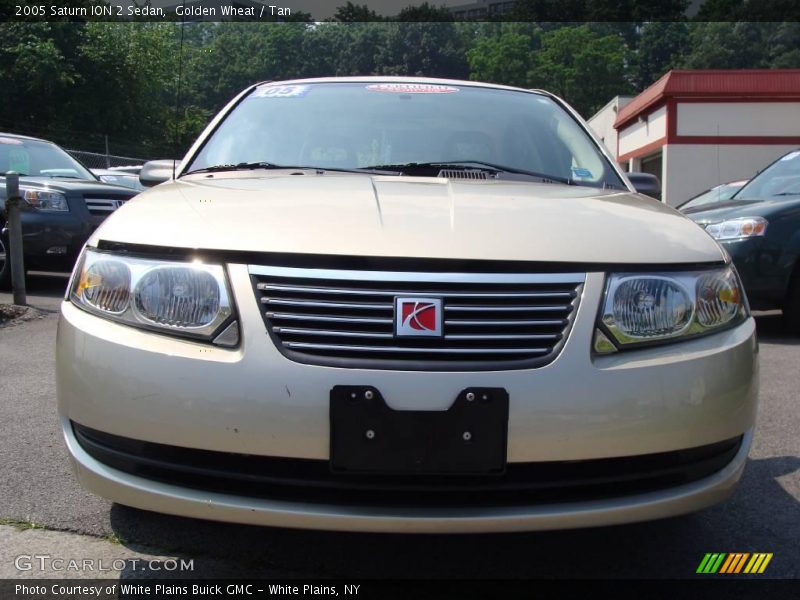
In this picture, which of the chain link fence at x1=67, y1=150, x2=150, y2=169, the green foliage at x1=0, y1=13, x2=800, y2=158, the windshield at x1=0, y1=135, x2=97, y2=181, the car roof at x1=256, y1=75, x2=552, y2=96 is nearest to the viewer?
the car roof at x1=256, y1=75, x2=552, y2=96

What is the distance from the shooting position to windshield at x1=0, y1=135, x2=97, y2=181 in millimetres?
8164

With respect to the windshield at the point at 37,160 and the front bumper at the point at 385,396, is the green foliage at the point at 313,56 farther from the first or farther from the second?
the front bumper at the point at 385,396

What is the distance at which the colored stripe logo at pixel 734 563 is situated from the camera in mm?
2289

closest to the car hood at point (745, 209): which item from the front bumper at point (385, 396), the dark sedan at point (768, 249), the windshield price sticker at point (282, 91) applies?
the dark sedan at point (768, 249)

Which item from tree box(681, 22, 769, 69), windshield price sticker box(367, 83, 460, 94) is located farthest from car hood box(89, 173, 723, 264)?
tree box(681, 22, 769, 69)

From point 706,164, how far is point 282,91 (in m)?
22.1

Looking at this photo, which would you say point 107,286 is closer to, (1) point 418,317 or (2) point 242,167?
(1) point 418,317

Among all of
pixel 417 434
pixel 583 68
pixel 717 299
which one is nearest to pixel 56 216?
pixel 417 434

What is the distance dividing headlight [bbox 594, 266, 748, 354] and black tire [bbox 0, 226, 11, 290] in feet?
22.1

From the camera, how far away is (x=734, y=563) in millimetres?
2328

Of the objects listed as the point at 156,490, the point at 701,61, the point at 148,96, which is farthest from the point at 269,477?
the point at 701,61

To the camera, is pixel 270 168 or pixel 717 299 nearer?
pixel 717 299

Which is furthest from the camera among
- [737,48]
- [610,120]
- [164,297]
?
[737,48]

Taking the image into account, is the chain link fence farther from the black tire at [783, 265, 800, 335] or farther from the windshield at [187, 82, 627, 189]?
the windshield at [187, 82, 627, 189]
